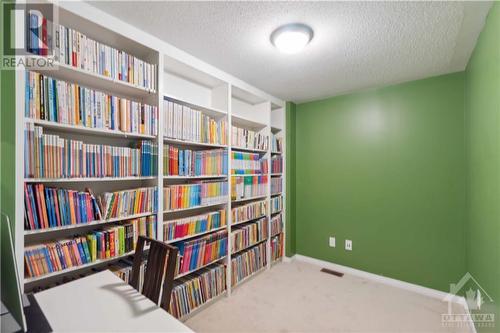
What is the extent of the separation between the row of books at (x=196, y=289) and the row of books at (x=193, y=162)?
0.96 meters

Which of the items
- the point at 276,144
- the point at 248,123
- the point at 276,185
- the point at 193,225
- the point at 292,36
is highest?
the point at 292,36

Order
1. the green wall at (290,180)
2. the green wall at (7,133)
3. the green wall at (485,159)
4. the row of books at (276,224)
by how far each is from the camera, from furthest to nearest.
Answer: the green wall at (290,180), the row of books at (276,224), the green wall at (485,159), the green wall at (7,133)

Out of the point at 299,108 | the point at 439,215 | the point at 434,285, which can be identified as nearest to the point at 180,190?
the point at 299,108

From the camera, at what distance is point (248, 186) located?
2707 millimetres

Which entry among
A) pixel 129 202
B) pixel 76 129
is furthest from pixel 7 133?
pixel 129 202

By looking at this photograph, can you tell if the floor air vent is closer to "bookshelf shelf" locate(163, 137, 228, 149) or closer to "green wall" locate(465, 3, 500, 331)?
"green wall" locate(465, 3, 500, 331)

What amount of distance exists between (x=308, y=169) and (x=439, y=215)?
1.55m

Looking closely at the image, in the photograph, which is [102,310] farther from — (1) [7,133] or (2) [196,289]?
(2) [196,289]

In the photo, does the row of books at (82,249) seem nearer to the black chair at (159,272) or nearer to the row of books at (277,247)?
the black chair at (159,272)

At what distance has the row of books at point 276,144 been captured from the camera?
122 inches

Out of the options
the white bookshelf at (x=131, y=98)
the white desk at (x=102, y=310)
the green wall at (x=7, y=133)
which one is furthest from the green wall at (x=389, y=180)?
the green wall at (x=7, y=133)

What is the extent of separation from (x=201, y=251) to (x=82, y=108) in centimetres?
149

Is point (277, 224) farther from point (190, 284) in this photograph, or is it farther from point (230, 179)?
point (190, 284)

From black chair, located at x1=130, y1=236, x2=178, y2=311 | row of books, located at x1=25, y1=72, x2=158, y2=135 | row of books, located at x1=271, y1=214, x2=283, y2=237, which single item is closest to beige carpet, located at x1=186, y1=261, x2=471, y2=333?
row of books, located at x1=271, y1=214, x2=283, y2=237
